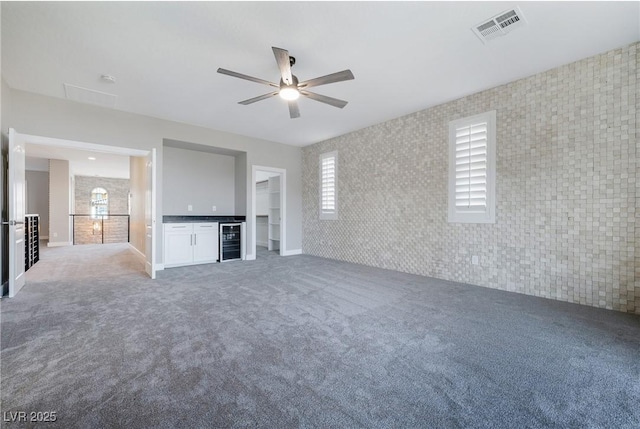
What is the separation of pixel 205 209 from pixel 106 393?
198 inches

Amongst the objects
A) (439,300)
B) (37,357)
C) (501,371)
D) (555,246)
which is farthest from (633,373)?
(37,357)

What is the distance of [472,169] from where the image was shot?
3.82m

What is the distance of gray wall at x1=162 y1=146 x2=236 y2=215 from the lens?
5.68m

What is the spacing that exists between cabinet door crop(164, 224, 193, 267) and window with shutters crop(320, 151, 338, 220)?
2917 millimetres

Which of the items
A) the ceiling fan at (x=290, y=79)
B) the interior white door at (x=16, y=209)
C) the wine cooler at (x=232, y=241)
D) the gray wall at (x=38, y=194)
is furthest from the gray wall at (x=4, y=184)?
the gray wall at (x=38, y=194)

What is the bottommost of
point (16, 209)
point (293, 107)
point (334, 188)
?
point (16, 209)

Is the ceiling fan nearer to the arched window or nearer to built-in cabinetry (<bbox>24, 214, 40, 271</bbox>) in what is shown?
built-in cabinetry (<bbox>24, 214, 40, 271</bbox>)

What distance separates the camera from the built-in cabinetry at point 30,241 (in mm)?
4844

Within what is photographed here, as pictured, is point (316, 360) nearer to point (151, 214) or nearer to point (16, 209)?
point (151, 214)

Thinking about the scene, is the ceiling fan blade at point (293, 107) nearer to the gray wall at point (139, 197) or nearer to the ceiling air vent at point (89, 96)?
the ceiling air vent at point (89, 96)

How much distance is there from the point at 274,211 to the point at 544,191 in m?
5.96

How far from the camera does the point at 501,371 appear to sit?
1.69 m

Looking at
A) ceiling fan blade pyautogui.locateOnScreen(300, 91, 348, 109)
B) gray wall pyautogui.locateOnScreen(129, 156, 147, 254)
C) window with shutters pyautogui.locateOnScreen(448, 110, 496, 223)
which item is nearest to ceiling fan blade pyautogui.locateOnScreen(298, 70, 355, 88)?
ceiling fan blade pyautogui.locateOnScreen(300, 91, 348, 109)

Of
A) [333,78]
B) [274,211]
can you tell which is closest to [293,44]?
[333,78]
